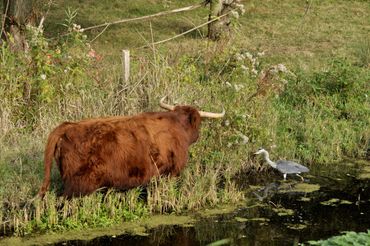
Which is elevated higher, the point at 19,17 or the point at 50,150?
the point at 19,17

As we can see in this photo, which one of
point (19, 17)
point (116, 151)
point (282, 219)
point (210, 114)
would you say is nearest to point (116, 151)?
point (116, 151)

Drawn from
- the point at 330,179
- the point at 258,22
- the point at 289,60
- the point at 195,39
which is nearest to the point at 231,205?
the point at 330,179

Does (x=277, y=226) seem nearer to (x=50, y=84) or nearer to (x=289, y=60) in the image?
(x=50, y=84)

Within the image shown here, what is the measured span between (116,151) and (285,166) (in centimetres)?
271

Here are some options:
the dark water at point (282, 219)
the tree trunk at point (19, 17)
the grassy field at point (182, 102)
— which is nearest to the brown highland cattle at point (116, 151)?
the grassy field at point (182, 102)

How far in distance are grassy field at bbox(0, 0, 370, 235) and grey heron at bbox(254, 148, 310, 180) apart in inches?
10.1

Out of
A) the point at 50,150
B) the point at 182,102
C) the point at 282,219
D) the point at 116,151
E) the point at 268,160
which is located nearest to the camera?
the point at 50,150

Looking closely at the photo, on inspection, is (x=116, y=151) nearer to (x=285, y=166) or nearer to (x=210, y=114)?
(x=210, y=114)

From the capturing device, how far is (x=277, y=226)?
853cm

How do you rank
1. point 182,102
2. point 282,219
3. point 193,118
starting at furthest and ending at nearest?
point 182,102
point 193,118
point 282,219

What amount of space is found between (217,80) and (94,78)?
1747 mm

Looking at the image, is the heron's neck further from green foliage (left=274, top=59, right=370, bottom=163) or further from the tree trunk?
the tree trunk

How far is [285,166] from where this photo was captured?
33.3 ft

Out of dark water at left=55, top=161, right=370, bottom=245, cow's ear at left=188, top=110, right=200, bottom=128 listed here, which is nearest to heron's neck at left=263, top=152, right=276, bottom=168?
dark water at left=55, top=161, right=370, bottom=245
